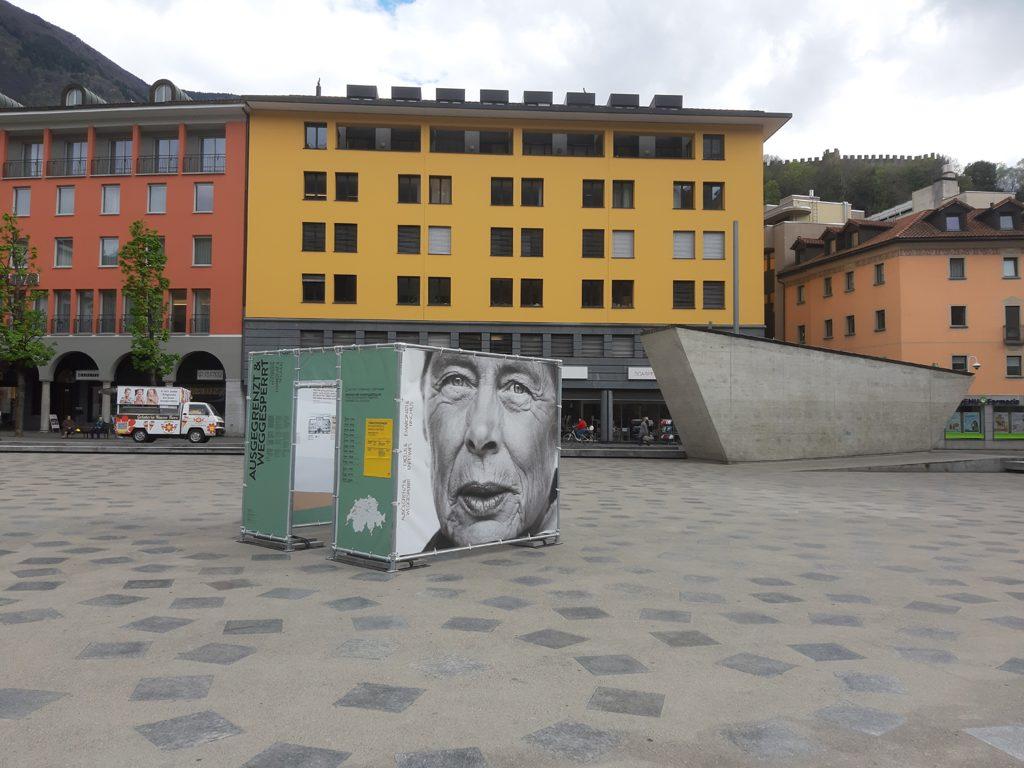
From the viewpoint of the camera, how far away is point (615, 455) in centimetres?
3039

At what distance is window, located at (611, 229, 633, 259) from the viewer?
43.7 meters

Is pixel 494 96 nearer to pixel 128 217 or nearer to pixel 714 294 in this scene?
pixel 714 294

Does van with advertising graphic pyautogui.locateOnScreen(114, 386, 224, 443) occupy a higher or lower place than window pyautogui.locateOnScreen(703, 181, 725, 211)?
lower

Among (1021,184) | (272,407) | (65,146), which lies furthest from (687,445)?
(1021,184)

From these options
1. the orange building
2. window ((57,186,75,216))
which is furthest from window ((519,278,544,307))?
window ((57,186,75,216))

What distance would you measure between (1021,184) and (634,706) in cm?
10436

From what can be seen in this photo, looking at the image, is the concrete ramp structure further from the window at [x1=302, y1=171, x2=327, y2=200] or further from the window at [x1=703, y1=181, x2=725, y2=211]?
the window at [x1=302, y1=171, x2=327, y2=200]

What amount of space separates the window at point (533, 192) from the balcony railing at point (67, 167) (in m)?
24.8

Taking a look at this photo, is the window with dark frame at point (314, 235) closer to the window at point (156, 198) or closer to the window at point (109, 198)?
the window at point (156, 198)

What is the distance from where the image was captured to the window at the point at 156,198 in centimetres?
4434

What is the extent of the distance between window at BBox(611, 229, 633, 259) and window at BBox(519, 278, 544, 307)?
14.5ft

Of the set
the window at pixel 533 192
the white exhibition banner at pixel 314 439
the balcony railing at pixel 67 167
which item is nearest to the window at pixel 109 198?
the balcony railing at pixel 67 167

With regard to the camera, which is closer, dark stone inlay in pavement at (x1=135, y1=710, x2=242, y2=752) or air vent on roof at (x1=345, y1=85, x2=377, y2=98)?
dark stone inlay in pavement at (x1=135, y1=710, x2=242, y2=752)

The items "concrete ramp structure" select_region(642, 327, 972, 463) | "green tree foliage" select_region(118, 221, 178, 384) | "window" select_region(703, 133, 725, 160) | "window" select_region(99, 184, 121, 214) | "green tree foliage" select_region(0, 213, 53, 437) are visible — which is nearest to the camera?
"concrete ramp structure" select_region(642, 327, 972, 463)
